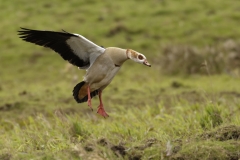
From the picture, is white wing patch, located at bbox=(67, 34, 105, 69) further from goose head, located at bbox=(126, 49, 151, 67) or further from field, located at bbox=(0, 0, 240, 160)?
field, located at bbox=(0, 0, 240, 160)

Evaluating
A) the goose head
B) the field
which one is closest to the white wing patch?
the goose head

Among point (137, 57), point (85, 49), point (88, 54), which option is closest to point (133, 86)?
point (88, 54)

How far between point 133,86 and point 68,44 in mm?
6109

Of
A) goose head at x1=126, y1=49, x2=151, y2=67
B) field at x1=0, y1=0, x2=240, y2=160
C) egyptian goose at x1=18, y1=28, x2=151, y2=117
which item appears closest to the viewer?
field at x1=0, y1=0, x2=240, y2=160

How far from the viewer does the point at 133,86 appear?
39.7 feet

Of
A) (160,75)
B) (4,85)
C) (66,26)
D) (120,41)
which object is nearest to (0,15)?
(66,26)

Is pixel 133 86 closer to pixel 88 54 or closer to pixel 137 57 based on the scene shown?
pixel 88 54

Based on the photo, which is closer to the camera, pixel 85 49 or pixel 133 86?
pixel 85 49

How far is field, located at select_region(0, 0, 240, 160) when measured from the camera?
5211 mm

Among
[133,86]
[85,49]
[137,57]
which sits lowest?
[133,86]

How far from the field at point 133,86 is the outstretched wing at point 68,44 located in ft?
2.38

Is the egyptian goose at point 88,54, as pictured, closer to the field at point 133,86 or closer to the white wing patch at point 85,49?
the white wing patch at point 85,49

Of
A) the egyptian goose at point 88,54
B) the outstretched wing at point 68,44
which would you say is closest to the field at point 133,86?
the egyptian goose at point 88,54

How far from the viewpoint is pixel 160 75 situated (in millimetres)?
13391
